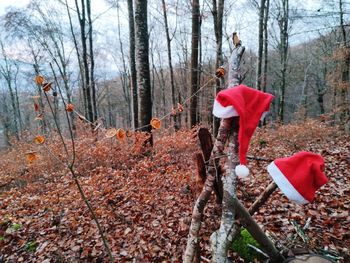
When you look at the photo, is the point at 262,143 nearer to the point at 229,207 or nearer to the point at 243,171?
the point at 229,207

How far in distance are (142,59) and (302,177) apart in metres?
6.17

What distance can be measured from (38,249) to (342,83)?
1530 cm

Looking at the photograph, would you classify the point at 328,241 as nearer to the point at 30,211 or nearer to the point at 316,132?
the point at 30,211

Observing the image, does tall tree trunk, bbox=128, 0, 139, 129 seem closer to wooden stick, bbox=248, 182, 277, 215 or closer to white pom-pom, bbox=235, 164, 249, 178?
wooden stick, bbox=248, 182, 277, 215

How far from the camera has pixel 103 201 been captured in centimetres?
476

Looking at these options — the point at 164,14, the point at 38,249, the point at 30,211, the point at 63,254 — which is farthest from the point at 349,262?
the point at 164,14

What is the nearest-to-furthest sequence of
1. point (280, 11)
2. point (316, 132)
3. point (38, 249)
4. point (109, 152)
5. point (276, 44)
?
point (38, 249) → point (109, 152) → point (316, 132) → point (280, 11) → point (276, 44)

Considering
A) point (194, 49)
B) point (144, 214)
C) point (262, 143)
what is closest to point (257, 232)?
point (144, 214)

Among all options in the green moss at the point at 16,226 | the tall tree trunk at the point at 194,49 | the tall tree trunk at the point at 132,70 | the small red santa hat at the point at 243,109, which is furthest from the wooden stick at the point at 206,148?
the tall tree trunk at the point at 132,70

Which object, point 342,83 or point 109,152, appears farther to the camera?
point 342,83

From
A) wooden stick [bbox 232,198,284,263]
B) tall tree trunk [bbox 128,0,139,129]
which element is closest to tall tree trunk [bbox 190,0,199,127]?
tall tree trunk [bbox 128,0,139,129]

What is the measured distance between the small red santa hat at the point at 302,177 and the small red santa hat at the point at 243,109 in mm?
430

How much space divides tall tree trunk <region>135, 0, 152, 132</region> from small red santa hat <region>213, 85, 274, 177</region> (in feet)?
16.4

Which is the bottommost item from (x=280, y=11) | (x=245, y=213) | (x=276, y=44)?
(x=245, y=213)
